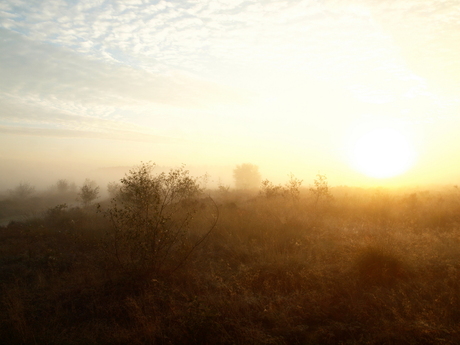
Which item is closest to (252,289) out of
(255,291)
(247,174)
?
Answer: (255,291)

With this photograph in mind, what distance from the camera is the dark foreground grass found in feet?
15.2

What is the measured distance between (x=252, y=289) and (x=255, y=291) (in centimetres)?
12

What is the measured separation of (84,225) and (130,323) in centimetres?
904

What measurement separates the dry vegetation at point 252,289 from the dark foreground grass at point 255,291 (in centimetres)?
3

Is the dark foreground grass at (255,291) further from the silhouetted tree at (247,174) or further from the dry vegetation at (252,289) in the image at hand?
the silhouetted tree at (247,174)

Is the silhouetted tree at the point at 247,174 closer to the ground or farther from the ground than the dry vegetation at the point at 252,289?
farther from the ground

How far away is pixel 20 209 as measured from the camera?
29172 millimetres

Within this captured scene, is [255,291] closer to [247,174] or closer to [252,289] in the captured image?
[252,289]

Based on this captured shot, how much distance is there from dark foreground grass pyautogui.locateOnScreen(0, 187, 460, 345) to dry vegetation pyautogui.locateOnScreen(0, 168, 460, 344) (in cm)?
3

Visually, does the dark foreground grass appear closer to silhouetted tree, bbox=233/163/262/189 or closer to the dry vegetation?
the dry vegetation

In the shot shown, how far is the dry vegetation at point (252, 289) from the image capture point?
4.63 m

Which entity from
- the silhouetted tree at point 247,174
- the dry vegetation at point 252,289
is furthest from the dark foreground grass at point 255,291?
the silhouetted tree at point 247,174

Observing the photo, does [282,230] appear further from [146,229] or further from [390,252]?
[146,229]

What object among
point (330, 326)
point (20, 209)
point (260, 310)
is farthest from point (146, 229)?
point (20, 209)
